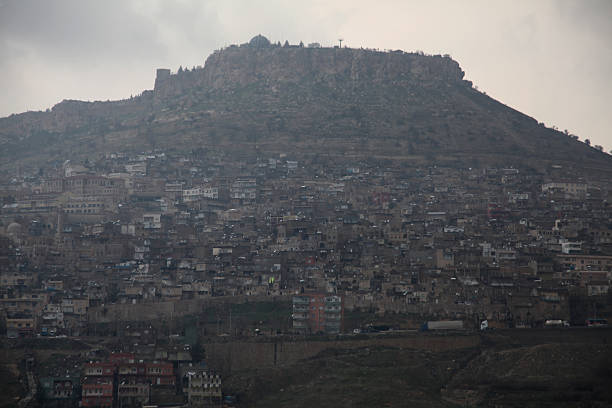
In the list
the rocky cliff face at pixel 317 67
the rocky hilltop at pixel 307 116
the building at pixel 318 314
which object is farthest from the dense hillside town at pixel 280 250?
the rocky cliff face at pixel 317 67

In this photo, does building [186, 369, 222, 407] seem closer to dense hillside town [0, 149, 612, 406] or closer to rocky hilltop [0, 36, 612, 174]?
dense hillside town [0, 149, 612, 406]

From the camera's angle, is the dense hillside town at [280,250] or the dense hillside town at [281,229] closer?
the dense hillside town at [281,229]

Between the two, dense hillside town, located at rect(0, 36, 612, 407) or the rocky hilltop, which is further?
the rocky hilltop

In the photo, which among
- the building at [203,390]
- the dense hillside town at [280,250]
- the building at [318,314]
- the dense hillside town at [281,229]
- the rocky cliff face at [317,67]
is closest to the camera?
the building at [203,390]

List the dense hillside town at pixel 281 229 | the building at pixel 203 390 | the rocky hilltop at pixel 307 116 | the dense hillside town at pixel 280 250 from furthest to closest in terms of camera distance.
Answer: the rocky hilltop at pixel 307 116, the dense hillside town at pixel 280 250, the dense hillside town at pixel 281 229, the building at pixel 203 390

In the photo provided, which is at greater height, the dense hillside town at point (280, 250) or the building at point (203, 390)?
the dense hillside town at point (280, 250)

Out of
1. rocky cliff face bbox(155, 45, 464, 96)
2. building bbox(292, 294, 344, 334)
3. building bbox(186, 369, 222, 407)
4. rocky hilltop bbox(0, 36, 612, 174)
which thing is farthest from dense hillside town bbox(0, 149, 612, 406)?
rocky cliff face bbox(155, 45, 464, 96)

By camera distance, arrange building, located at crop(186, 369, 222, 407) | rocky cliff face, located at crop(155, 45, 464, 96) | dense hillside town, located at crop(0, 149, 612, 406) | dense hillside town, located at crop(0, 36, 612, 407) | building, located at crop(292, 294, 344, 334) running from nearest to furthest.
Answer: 1. building, located at crop(186, 369, 222, 407)
2. dense hillside town, located at crop(0, 36, 612, 407)
3. building, located at crop(292, 294, 344, 334)
4. dense hillside town, located at crop(0, 149, 612, 406)
5. rocky cliff face, located at crop(155, 45, 464, 96)

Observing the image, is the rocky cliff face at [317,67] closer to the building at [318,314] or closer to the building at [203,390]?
the building at [318,314]

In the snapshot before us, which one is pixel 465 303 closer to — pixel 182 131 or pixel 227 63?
pixel 182 131
